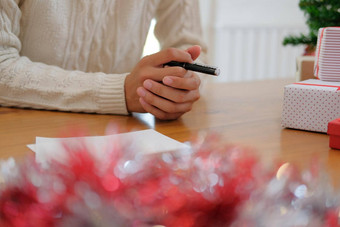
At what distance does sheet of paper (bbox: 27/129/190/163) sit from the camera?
31 cm

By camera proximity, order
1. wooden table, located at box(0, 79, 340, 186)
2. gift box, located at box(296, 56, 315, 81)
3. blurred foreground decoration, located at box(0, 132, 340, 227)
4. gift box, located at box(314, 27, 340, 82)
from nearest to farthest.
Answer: blurred foreground decoration, located at box(0, 132, 340, 227) < wooden table, located at box(0, 79, 340, 186) < gift box, located at box(314, 27, 340, 82) < gift box, located at box(296, 56, 315, 81)

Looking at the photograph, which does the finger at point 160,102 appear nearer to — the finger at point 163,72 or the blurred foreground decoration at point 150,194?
the finger at point 163,72

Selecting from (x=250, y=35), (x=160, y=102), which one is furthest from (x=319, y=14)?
(x=250, y=35)

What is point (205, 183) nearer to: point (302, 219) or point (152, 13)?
point (302, 219)

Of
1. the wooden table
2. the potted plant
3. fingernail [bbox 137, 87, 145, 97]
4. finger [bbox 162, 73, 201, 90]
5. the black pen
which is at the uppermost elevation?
the potted plant

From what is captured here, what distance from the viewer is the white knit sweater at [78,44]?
0.87 metres

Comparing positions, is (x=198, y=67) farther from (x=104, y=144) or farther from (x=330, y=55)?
(x=104, y=144)

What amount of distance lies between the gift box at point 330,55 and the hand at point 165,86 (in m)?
0.26

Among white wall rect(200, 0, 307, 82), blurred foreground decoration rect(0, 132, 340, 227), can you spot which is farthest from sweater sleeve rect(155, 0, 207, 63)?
white wall rect(200, 0, 307, 82)

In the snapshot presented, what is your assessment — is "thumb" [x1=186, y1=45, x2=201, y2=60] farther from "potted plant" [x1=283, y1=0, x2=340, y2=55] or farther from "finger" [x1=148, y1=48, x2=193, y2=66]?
"potted plant" [x1=283, y1=0, x2=340, y2=55]

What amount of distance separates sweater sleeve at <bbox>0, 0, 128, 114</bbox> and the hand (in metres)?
0.07

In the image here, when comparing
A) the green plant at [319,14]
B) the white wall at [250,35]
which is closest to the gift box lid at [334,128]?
the green plant at [319,14]

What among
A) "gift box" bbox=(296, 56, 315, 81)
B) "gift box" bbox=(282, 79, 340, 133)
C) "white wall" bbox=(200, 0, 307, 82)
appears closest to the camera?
"gift box" bbox=(282, 79, 340, 133)

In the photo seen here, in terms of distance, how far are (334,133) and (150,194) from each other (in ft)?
1.41
